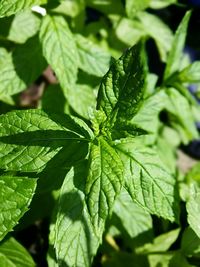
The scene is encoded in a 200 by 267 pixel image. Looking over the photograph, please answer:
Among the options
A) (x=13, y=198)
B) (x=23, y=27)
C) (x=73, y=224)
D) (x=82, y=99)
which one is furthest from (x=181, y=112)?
(x=13, y=198)

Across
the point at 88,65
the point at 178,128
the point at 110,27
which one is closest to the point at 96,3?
the point at 110,27

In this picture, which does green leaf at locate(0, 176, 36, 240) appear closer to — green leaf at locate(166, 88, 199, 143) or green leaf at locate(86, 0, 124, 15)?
green leaf at locate(166, 88, 199, 143)

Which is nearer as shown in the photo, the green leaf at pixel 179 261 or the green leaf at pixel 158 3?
the green leaf at pixel 179 261

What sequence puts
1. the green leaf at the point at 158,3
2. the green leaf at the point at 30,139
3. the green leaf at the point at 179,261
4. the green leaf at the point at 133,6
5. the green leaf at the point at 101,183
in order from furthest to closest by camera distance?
the green leaf at the point at 158,3 → the green leaf at the point at 133,6 → the green leaf at the point at 179,261 → the green leaf at the point at 30,139 → the green leaf at the point at 101,183

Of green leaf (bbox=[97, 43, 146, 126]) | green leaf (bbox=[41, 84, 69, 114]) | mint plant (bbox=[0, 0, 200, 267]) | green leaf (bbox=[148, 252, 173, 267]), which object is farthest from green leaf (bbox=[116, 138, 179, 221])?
green leaf (bbox=[41, 84, 69, 114])

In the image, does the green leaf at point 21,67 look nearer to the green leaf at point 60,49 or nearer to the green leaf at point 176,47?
the green leaf at point 60,49

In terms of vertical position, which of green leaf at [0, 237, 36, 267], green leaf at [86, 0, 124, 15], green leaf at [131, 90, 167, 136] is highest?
green leaf at [86, 0, 124, 15]

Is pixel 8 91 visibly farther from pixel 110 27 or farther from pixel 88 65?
pixel 110 27

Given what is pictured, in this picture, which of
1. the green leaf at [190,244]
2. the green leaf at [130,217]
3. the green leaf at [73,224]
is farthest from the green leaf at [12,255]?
the green leaf at [190,244]
